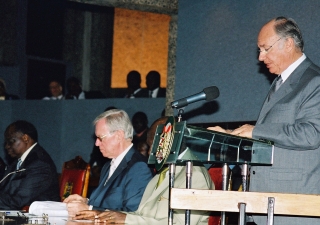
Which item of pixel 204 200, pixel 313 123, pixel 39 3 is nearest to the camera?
pixel 204 200

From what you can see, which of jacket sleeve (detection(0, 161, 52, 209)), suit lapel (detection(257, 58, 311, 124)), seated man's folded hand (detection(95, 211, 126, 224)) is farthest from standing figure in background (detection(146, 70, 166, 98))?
suit lapel (detection(257, 58, 311, 124))

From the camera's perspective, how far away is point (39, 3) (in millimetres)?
12594

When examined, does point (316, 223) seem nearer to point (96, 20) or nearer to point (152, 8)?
point (152, 8)

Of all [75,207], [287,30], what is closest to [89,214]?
[75,207]

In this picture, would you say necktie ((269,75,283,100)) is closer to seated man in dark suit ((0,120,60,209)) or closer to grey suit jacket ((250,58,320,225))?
grey suit jacket ((250,58,320,225))

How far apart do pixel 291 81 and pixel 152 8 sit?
3.83 metres

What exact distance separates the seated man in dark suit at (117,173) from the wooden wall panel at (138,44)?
30.3ft

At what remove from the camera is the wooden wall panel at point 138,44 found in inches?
537

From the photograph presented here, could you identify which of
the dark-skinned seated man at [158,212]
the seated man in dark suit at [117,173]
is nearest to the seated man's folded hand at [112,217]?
the dark-skinned seated man at [158,212]

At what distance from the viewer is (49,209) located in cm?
391

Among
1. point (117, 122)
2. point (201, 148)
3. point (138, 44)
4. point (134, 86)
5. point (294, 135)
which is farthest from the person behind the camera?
point (138, 44)

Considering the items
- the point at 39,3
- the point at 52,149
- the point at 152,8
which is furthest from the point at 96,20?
the point at 152,8

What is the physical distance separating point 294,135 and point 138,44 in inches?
441

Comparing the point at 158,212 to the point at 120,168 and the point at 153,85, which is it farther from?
the point at 153,85
